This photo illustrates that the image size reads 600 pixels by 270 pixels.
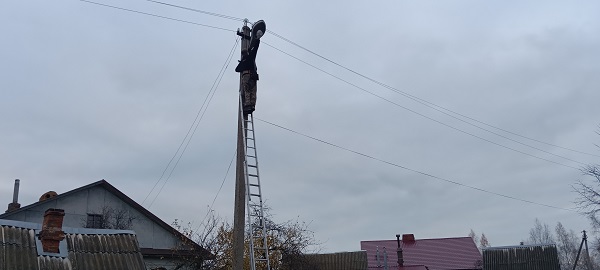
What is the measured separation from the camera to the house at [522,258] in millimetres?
32156

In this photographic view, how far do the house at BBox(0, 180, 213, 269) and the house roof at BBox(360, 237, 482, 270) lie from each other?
18849mm

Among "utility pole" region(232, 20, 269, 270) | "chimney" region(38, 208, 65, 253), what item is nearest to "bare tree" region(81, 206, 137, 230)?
"chimney" region(38, 208, 65, 253)

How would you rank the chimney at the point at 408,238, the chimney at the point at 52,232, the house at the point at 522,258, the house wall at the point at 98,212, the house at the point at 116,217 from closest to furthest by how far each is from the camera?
the chimney at the point at 52,232, the house at the point at 116,217, the house wall at the point at 98,212, the house at the point at 522,258, the chimney at the point at 408,238

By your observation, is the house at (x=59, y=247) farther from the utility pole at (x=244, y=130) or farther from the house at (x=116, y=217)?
the house at (x=116, y=217)

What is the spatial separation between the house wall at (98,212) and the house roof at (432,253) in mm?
18539

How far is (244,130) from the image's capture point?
37.9 feet

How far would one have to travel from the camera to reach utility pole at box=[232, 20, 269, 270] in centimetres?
1030

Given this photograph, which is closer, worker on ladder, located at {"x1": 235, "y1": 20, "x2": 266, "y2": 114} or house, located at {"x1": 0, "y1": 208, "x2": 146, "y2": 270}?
house, located at {"x1": 0, "y1": 208, "x2": 146, "y2": 270}

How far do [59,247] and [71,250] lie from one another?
0.90 feet

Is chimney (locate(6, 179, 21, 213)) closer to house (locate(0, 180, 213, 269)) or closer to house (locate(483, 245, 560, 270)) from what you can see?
house (locate(0, 180, 213, 269))

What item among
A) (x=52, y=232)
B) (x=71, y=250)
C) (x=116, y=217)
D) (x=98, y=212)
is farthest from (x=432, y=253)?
(x=52, y=232)

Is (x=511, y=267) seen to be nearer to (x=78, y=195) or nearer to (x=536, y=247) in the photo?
(x=536, y=247)

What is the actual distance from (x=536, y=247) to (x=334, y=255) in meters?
14.0

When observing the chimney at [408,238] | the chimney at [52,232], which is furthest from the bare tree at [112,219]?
the chimney at [408,238]
